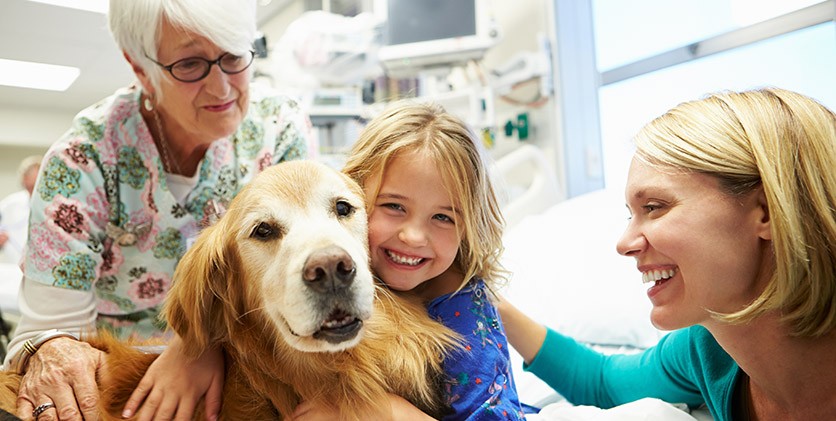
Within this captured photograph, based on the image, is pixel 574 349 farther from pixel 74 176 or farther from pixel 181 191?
pixel 74 176

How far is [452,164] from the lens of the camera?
127cm

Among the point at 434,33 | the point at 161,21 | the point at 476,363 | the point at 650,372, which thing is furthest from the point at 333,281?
the point at 434,33

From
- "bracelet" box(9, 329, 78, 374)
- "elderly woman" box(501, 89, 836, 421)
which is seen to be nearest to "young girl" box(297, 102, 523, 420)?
"elderly woman" box(501, 89, 836, 421)

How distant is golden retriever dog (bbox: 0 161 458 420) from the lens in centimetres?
108

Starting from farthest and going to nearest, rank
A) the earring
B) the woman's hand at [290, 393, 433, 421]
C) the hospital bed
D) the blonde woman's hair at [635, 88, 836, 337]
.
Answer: the hospital bed → the earring → the woman's hand at [290, 393, 433, 421] → the blonde woman's hair at [635, 88, 836, 337]

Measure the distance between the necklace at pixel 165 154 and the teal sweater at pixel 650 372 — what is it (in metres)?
1.09

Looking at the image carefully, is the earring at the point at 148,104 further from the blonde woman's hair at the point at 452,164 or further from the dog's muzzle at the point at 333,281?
the dog's muzzle at the point at 333,281

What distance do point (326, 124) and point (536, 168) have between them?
4.53 ft

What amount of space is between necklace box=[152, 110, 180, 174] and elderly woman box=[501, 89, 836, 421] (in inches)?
45.6

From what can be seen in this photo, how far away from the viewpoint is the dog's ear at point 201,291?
1.10m

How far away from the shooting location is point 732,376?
1157 millimetres

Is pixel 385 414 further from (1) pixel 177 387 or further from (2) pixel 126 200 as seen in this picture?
(2) pixel 126 200

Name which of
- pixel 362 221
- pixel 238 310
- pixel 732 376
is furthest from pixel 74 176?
pixel 732 376

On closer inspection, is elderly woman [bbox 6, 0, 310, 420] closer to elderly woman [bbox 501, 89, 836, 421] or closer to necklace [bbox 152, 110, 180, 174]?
necklace [bbox 152, 110, 180, 174]
